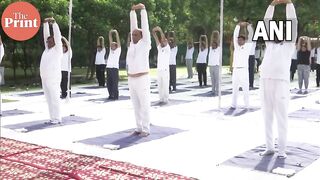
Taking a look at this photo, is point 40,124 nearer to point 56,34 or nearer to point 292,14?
point 56,34

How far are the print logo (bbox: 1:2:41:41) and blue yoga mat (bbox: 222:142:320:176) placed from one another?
462 inches

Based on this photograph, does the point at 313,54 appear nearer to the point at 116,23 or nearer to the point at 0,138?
the point at 116,23

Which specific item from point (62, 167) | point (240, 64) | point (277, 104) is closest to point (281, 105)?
point (277, 104)

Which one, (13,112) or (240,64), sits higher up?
→ (240,64)

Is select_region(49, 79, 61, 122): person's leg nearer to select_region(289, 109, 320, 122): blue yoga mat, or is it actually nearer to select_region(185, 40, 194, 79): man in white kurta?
select_region(289, 109, 320, 122): blue yoga mat

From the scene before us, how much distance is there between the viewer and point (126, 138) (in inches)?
308

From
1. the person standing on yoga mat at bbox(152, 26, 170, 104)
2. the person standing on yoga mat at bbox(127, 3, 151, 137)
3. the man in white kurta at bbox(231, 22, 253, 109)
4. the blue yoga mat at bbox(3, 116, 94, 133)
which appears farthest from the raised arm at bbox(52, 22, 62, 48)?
the man in white kurta at bbox(231, 22, 253, 109)

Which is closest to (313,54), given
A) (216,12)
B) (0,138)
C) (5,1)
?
(216,12)

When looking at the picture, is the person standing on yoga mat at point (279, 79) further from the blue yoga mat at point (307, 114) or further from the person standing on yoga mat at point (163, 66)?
the person standing on yoga mat at point (163, 66)

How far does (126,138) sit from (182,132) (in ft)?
3.78

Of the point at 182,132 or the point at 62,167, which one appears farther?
Result: the point at 182,132

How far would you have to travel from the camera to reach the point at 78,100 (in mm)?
13648

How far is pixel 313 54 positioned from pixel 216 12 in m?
7.38

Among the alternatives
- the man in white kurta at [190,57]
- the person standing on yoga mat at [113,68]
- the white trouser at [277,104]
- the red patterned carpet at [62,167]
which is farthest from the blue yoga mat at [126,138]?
the man in white kurta at [190,57]
